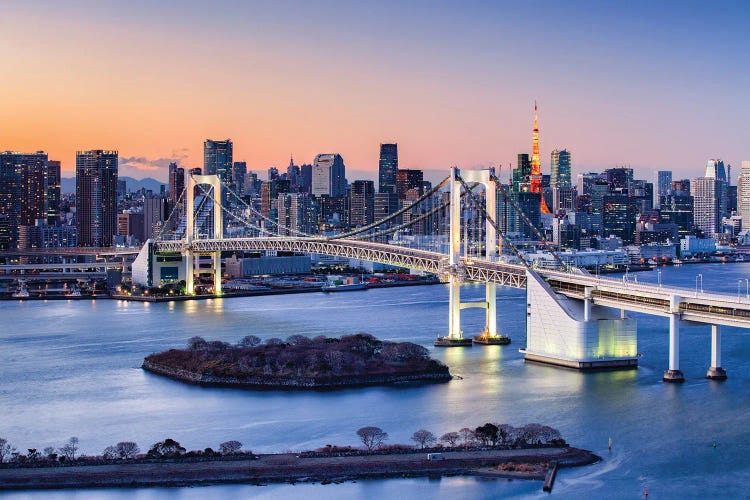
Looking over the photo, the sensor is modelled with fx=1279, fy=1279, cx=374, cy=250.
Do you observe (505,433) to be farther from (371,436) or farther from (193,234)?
(193,234)

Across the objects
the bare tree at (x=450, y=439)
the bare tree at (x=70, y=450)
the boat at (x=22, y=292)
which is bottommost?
the bare tree at (x=70, y=450)

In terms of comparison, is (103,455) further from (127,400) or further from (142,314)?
(142,314)

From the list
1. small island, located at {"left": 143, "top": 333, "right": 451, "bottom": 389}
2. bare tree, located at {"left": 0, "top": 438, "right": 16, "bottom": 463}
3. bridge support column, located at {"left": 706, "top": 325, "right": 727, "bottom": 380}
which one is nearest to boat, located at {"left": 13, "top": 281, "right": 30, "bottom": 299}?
small island, located at {"left": 143, "top": 333, "right": 451, "bottom": 389}

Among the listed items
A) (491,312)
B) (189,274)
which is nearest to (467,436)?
(491,312)

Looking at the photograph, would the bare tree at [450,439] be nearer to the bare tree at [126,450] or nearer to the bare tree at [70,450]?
the bare tree at [126,450]

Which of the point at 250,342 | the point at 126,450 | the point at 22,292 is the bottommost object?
the point at 126,450

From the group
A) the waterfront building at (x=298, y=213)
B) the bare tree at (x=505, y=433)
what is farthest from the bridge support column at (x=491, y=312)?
the waterfront building at (x=298, y=213)
